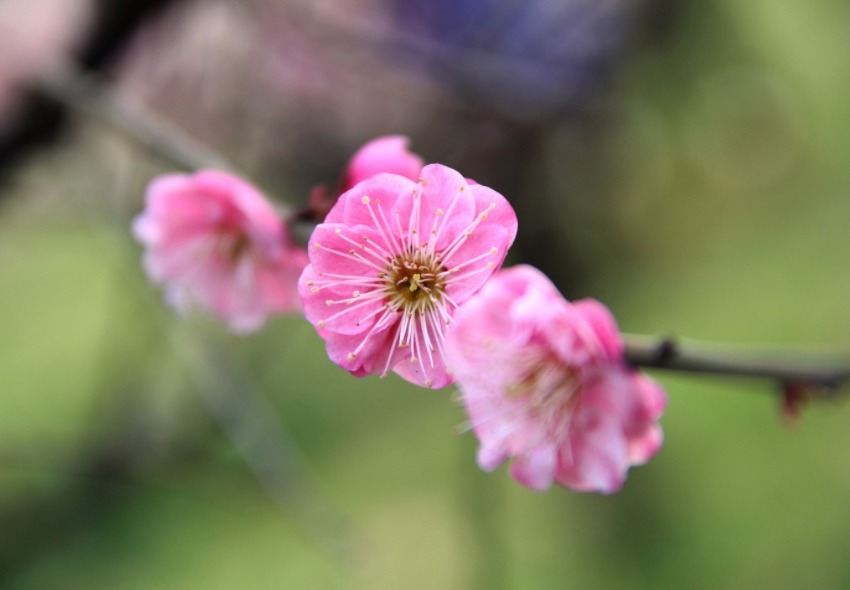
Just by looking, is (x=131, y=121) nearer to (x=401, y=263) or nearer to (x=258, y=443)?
(x=401, y=263)

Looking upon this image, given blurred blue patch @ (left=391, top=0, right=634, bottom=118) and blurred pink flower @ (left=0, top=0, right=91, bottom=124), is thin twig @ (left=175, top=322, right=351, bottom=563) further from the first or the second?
blurred blue patch @ (left=391, top=0, right=634, bottom=118)

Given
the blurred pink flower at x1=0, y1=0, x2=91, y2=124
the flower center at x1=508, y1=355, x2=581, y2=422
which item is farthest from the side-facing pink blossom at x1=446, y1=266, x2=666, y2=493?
the blurred pink flower at x1=0, y1=0, x2=91, y2=124

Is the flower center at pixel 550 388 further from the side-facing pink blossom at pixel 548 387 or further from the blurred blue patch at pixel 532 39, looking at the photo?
the blurred blue patch at pixel 532 39

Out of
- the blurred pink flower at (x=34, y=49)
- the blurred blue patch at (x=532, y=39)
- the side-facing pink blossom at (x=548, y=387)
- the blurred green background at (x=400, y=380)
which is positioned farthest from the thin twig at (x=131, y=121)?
the blurred blue patch at (x=532, y=39)

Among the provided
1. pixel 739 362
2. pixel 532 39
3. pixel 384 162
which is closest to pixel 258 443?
pixel 384 162

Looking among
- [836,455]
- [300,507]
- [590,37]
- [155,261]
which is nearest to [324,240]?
[155,261]
